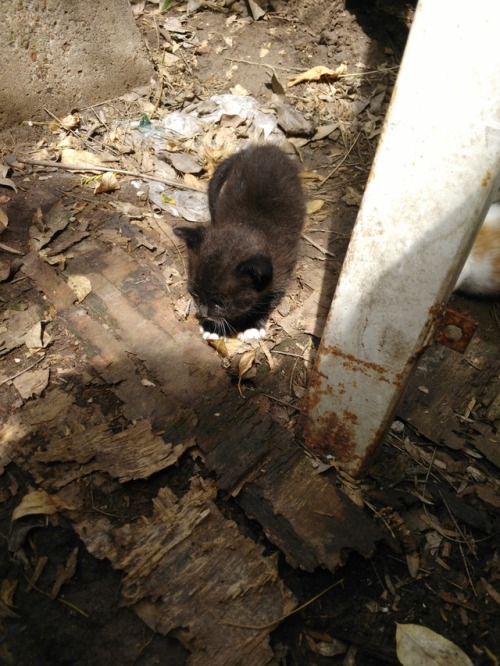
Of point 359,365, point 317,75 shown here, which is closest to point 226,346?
point 359,365

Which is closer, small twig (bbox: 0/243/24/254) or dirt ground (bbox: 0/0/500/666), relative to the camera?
dirt ground (bbox: 0/0/500/666)

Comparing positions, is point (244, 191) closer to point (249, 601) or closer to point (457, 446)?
point (457, 446)

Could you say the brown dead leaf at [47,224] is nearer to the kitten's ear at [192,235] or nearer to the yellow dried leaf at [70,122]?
the kitten's ear at [192,235]

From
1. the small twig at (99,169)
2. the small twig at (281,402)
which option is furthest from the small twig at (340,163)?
the small twig at (281,402)

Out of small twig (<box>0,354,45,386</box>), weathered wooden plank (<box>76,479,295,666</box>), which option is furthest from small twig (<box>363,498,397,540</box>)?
small twig (<box>0,354,45,386</box>)

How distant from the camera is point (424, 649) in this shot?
210 centimetres

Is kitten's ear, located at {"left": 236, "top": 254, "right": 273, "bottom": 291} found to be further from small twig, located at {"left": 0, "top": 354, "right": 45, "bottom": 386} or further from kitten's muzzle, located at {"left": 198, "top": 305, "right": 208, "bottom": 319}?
small twig, located at {"left": 0, "top": 354, "right": 45, "bottom": 386}

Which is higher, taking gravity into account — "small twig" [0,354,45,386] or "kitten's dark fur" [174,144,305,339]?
"kitten's dark fur" [174,144,305,339]

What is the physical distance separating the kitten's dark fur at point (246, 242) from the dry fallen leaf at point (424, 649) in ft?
6.36

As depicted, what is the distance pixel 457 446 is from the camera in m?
2.88

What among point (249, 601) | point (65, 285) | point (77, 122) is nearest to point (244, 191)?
point (65, 285)

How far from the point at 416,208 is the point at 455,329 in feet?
1.74

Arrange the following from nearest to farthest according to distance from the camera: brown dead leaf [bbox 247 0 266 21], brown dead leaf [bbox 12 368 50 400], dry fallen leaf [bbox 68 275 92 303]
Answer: brown dead leaf [bbox 12 368 50 400] < dry fallen leaf [bbox 68 275 92 303] < brown dead leaf [bbox 247 0 266 21]

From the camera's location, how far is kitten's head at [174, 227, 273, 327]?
344 centimetres
